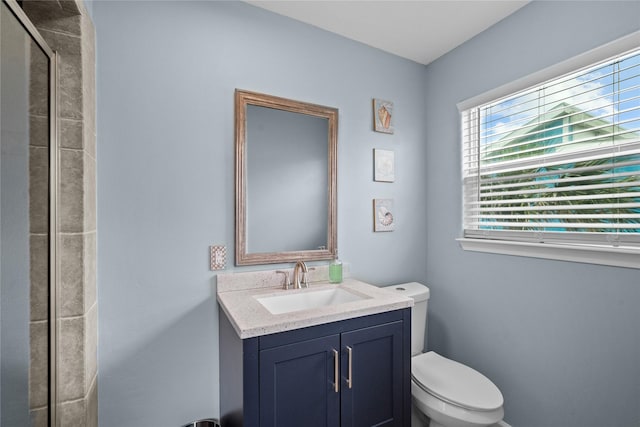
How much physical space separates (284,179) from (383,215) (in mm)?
769

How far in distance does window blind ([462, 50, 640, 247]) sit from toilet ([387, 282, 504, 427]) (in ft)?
2.68

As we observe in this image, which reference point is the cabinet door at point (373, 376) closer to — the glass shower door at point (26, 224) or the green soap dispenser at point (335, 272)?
the green soap dispenser at point (335, 272)

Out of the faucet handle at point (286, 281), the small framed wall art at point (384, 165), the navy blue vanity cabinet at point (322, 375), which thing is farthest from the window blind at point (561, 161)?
the faucet handle at point (286, 281)

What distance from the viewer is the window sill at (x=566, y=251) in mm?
1240

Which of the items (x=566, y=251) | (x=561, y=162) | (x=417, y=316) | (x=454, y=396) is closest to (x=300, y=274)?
(x=417, y=316)

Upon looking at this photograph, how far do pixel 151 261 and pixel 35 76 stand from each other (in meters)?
0.82

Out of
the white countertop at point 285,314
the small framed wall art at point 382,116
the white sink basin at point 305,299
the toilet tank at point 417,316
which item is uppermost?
the small framed wall art at point 382,116

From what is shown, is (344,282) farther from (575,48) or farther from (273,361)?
(575,48)

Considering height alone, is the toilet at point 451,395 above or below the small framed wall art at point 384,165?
below

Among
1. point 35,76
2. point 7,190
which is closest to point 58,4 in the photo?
point 35,76

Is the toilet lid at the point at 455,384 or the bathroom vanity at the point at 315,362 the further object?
the toilet lid at the point at 455,384

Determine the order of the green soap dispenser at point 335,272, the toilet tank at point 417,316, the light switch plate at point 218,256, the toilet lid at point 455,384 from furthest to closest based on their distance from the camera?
the toilet tank at point 417,316
the green soap dispenser at point 335,272
the light switch plate at point 218,256
the toilet lid at point 455,384

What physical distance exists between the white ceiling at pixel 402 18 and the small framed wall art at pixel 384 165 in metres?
0.74

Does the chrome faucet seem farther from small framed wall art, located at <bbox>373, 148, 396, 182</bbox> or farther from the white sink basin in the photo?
small framed wall art, located at <bbox>373, 148, 396, 182</bbox>
